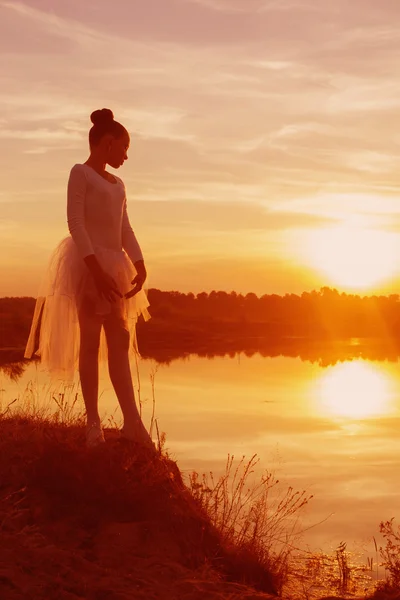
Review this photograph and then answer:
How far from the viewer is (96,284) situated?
6074 mm

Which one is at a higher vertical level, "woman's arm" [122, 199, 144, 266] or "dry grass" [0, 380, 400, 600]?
"woman's arm" [122, 199, 144, 266]

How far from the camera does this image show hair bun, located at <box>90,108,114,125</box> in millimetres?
6199

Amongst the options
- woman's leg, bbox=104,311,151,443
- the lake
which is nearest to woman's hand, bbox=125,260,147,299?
woman's leg, bbox=104,311,151,443

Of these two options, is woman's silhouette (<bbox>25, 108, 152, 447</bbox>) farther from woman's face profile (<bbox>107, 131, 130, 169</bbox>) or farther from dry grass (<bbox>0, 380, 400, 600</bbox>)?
dry grass (<bbox>0, 380, 400, 600</bbox>)

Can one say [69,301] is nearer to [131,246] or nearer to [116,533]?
[131,246]

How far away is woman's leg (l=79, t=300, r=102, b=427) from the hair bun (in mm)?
1321

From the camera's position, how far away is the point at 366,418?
1716 centimetres

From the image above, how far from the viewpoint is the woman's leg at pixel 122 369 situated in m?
6.47

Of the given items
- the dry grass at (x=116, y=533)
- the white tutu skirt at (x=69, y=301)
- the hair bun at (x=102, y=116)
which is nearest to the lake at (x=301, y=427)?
the white tutu skirt at (x=69, y=301)

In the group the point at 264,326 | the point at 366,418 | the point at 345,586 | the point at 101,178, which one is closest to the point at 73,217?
the point at 101,178

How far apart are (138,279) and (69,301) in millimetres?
548

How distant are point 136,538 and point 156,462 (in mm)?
917

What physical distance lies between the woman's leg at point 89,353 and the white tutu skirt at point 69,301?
59mm

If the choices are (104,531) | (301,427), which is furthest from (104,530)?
(301,427)
